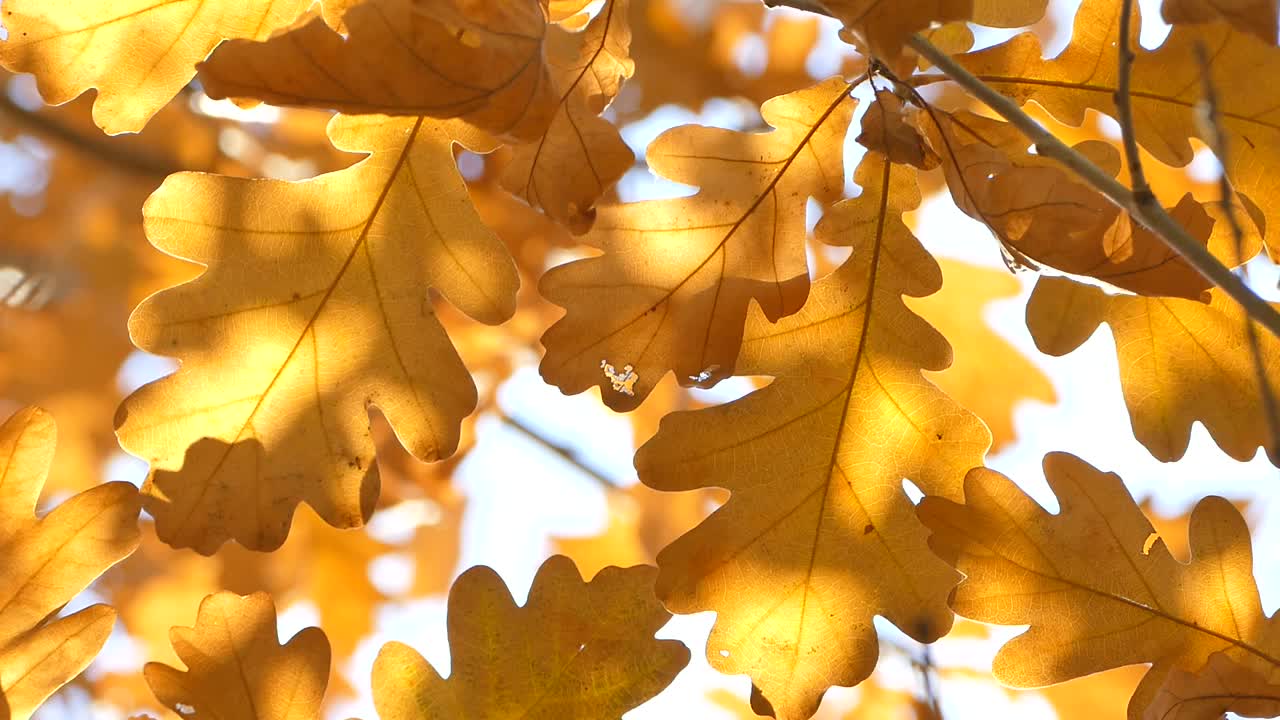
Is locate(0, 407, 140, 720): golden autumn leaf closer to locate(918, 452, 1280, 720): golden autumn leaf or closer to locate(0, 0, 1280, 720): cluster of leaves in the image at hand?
locate(0, 0, 1280, 720): cluster of leaves

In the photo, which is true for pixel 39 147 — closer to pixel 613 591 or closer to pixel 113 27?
pixel 113 27

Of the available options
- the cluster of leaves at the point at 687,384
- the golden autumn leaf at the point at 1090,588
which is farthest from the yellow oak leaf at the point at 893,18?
the golden autumn leaf at the point at 1090,588

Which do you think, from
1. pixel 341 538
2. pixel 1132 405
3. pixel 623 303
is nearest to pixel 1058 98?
pixel 1132 405

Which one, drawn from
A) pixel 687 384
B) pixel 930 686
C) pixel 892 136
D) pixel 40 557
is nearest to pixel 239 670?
pixel 40 557

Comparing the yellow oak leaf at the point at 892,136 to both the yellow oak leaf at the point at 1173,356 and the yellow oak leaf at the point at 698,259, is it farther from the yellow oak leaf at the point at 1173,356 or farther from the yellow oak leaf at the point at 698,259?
the yellow oak leaf at the point at 1173,356

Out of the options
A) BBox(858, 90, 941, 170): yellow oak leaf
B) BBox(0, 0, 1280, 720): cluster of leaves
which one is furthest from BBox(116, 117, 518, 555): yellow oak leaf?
BBox(858, 90, 941, 170): yellow oak leaf
